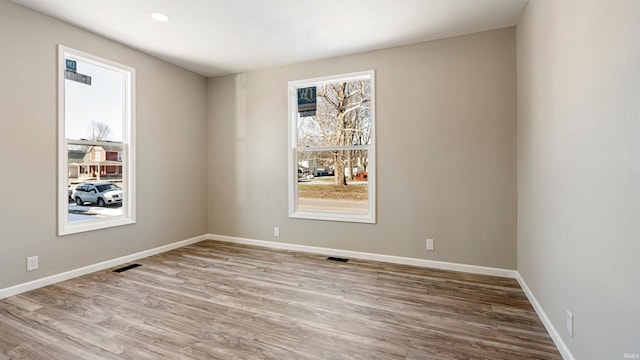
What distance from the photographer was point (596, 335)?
4.75ft

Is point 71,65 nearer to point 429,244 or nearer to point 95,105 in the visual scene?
point 95,105

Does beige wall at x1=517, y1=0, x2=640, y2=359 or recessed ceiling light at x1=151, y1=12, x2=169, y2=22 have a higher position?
recessed ceiling light at x1=151, y1=12, x2=169, y2=22

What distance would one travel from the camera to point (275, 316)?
2.37 metres

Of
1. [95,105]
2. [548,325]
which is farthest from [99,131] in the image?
[548,325]

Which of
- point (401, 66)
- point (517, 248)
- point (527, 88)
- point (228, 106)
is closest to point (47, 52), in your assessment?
point (228, 106)

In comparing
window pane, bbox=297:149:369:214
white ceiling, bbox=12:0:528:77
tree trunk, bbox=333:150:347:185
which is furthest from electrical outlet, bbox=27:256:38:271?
tree trunk, bbox=333:150:347:185

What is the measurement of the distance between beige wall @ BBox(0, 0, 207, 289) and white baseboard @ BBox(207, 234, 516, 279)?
3.59 feet

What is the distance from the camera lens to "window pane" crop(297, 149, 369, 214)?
400 centimetres

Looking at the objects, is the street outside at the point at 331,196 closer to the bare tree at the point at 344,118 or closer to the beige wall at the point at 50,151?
the bare tree at the point at 344,118

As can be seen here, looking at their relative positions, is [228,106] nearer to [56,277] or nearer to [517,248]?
[56,277]

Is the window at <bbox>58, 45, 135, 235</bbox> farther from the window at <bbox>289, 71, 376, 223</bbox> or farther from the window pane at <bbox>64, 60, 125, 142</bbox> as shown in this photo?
the window at <bbox>289, 71, 376, 223</bbox>

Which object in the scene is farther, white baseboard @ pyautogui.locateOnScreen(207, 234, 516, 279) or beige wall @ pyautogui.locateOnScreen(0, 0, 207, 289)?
white baseboard @ pyautogui.locateOnScreen(207, 234, 516, 279)

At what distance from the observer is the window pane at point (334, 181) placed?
4004 mm

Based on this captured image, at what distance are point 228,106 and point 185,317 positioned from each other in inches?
134
